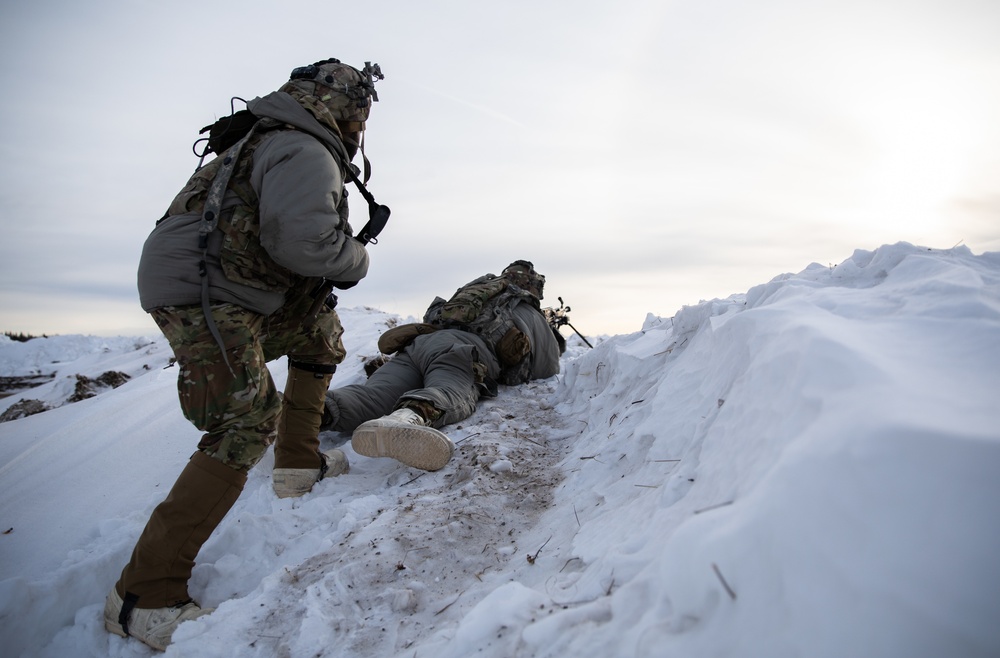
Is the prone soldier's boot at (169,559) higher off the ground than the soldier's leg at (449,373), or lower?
lower

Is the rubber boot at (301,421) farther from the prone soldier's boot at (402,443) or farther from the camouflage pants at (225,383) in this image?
the camouflage pants at (225,383)

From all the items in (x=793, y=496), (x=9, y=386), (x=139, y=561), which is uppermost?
(x=793, y=496)

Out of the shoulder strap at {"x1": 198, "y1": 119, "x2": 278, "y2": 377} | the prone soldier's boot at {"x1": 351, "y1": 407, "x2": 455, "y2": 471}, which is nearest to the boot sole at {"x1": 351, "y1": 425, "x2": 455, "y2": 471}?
the prone soldier's boot at {"x1": 351, "y1": 407, "x2": 455, "y2": 471}

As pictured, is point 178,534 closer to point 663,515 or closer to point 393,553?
point 393,553

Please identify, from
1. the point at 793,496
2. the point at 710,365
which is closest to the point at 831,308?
the point at 710,365

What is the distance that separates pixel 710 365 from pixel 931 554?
143 cm

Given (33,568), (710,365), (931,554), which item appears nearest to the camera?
(931,554)

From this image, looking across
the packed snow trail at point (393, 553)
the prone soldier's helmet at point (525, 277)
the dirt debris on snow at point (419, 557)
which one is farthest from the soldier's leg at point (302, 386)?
the prone soldier's helmet at point (525, 277)

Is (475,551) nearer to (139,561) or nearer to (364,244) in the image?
(139,561)

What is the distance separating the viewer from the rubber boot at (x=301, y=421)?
3.26m

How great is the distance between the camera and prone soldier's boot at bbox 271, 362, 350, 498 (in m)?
3.19

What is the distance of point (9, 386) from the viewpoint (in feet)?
33.2

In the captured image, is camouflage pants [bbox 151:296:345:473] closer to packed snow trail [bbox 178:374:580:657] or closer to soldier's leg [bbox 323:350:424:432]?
packed snow trail [bbox 178:374:580:657]

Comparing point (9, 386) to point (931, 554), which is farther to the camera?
point (9, 386)
